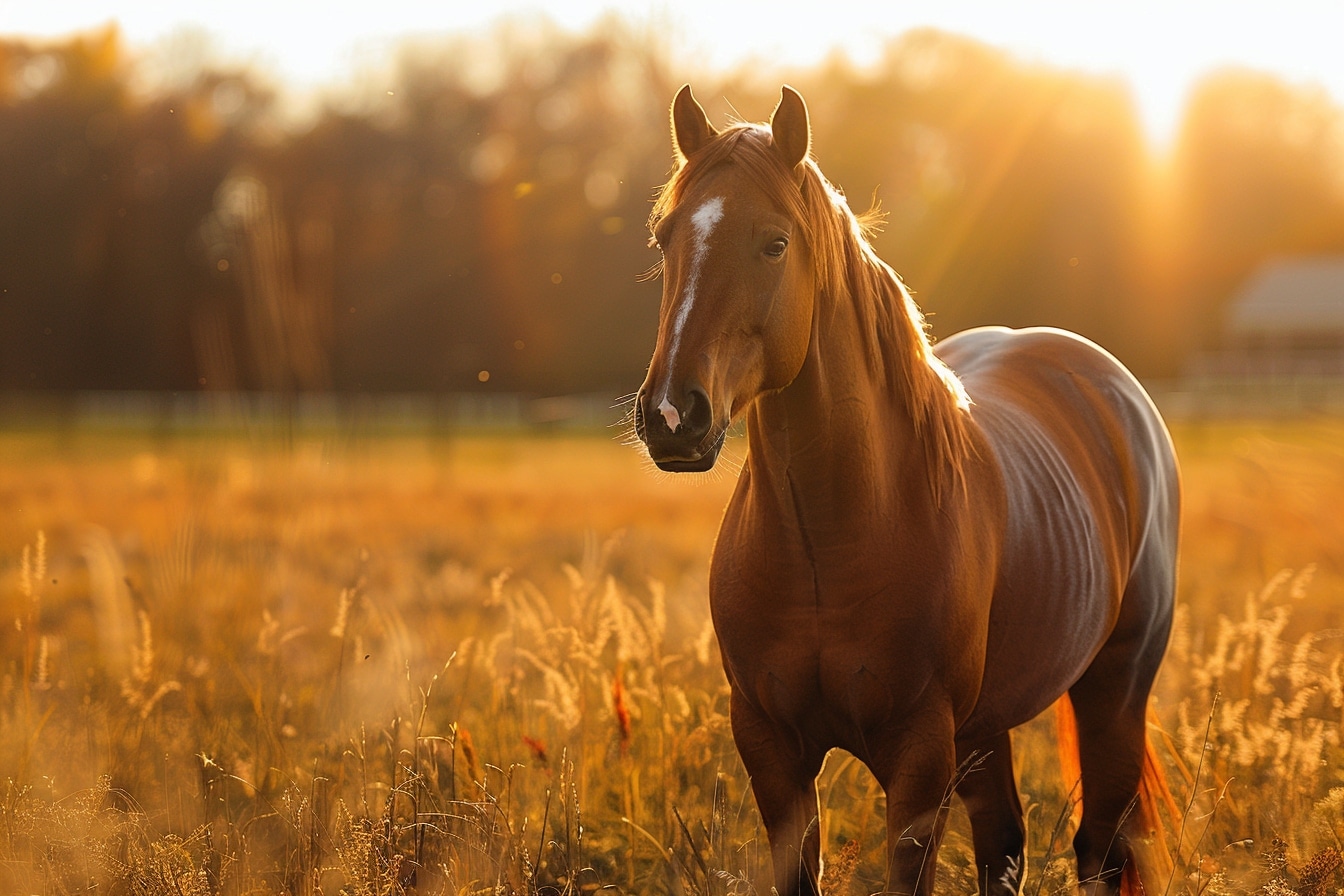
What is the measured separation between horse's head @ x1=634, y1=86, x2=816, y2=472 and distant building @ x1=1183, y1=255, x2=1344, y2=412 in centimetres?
3258

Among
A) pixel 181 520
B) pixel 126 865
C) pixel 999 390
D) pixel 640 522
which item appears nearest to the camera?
pixel 126 865

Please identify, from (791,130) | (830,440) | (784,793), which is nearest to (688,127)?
(791,130)

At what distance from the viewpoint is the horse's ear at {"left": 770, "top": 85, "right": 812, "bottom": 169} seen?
2480mm

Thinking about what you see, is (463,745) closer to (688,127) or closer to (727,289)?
(727,289)

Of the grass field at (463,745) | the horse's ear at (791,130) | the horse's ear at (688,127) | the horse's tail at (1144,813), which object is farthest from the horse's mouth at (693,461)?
the horse's tail at (1144,813)

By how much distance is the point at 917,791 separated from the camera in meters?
2.55

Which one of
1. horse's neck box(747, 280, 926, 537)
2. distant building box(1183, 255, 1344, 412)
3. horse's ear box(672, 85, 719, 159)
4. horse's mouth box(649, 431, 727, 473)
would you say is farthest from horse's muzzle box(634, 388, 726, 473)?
distant building box(1183, 255, 1344, 412)

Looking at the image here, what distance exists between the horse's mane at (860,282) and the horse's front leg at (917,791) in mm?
539

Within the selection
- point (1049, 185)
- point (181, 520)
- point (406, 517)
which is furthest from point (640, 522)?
point (1049, 185)

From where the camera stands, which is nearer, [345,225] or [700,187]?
[700,187]

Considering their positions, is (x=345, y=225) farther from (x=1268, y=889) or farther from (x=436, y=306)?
(x=1268, y=889)

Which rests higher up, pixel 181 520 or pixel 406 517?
pixel 181 520

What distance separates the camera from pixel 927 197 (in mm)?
26047

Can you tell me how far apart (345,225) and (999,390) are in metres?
26.3
